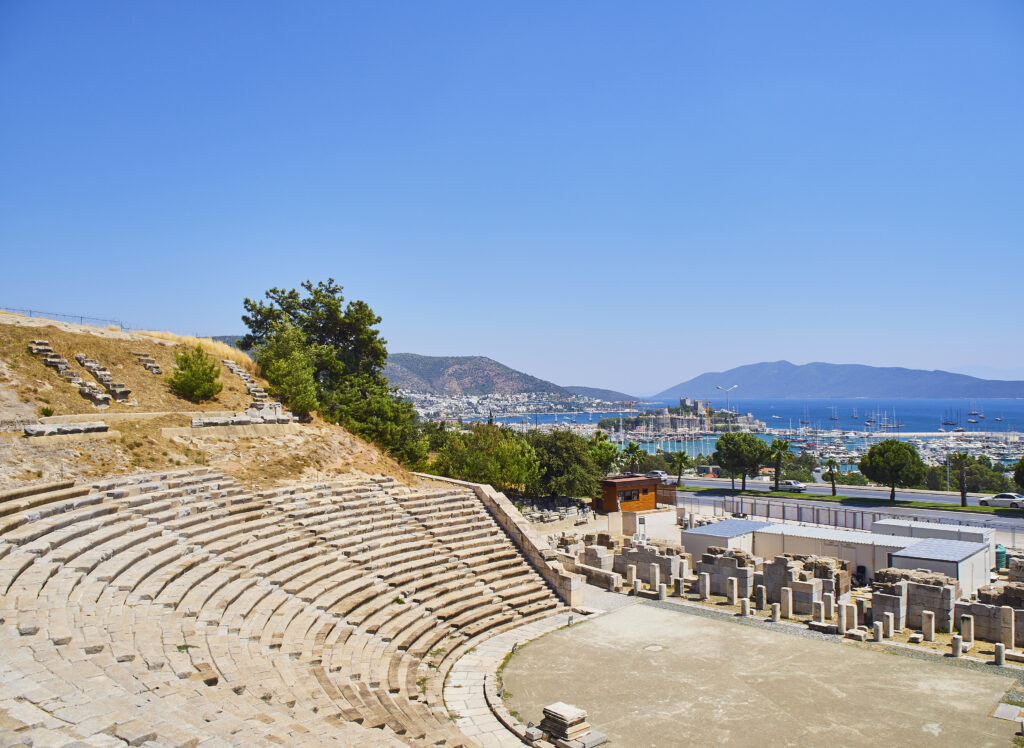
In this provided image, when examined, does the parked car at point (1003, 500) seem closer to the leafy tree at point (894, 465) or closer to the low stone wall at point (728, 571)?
the leafy tree at point (894, 465)

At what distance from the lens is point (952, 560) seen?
1005 inches

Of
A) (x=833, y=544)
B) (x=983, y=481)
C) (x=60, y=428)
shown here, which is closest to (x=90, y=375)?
(x=60, y=428)

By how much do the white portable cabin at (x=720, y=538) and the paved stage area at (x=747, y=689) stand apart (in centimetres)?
873

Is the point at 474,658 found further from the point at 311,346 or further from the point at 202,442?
the point at 311,346

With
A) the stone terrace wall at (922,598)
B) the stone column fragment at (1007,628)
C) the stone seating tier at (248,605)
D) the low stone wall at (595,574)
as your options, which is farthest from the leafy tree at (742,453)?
the stone column fragment at (1007,628)

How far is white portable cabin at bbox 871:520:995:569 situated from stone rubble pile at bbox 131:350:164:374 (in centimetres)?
3700

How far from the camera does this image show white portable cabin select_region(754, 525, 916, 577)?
28.2 metres

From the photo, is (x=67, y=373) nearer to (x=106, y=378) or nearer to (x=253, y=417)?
(x=106, y=378)

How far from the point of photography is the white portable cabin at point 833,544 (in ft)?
92.6

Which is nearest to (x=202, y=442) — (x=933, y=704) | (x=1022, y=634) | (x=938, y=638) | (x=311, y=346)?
(x=311, y=346)

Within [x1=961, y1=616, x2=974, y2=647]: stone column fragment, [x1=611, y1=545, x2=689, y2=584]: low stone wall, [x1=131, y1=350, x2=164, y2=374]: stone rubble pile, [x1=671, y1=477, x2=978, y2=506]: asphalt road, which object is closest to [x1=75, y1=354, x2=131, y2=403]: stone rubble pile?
[x1=131, y1=350, x2=164, y2=374]: stone rubble pile

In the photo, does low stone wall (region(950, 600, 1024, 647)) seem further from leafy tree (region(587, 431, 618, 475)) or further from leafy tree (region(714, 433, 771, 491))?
leafy tree (region(714, 433, 771, 491))

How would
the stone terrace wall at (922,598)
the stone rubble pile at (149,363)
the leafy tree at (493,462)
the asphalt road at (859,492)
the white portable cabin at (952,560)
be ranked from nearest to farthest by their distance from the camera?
the stone terrace wall at (922,598), the white portable cabin at (952,560), the stone rubble pile at (149,363), the leafy tree at (493,462), the asphalt road at (859,492)

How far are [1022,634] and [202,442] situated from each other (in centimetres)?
2875
